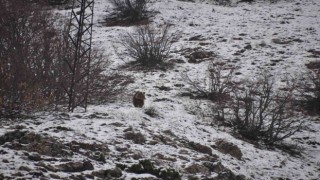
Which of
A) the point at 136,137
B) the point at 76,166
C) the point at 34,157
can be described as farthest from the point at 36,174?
the point at 136,137

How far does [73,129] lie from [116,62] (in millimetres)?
7071

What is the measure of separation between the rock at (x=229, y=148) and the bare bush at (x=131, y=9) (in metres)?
12.0

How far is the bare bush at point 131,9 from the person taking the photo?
17156mm

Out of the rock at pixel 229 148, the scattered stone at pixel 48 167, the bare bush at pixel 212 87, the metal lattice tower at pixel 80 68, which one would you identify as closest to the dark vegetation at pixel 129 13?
the bare bush at pixel 212 87

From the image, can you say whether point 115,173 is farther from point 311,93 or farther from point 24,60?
point 311,93

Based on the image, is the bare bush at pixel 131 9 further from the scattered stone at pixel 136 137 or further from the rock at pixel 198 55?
the scattered stone at pixel 136 137

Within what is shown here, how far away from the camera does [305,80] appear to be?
10055 millimetres

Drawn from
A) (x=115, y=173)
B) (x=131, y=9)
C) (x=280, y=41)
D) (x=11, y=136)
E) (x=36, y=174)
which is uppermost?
(x=131, y=9)

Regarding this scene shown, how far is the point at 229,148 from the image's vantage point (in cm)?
624

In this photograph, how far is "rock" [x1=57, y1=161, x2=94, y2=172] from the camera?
13.4ft

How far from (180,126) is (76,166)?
10.2 ft

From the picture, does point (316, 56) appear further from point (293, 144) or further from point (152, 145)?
point (152, 145)

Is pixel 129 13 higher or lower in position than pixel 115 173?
higher

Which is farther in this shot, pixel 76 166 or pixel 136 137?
pixel 136 137
